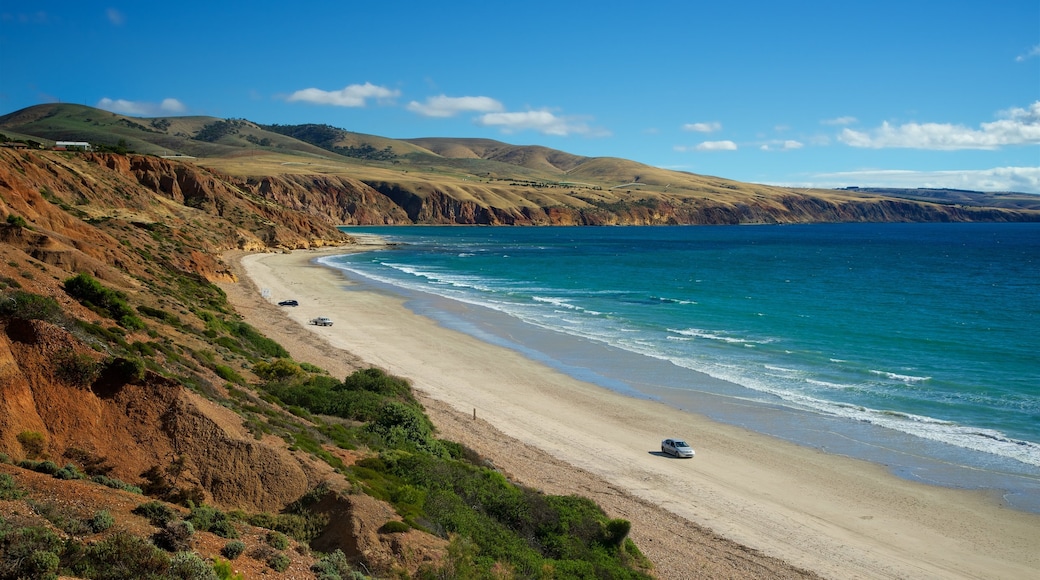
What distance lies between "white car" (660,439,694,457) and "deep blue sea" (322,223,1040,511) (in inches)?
192

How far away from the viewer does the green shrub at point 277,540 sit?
11461mm

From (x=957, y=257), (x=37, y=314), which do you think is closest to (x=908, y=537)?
(x=37, y=314)

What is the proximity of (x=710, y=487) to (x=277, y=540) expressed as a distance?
15012 millimetres

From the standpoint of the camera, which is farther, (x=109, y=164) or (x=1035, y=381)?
(x=109, y=164)

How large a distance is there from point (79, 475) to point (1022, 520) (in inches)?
918

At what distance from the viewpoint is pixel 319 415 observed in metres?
22.2

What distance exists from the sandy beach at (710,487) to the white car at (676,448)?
1.16ft

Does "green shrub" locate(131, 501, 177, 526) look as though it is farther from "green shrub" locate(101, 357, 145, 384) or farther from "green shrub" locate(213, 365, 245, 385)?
"green shrub" locate(213, 365, 245, 385)

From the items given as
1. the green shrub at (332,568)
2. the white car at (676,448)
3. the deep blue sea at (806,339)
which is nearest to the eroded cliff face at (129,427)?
the green shrub at (332,568)

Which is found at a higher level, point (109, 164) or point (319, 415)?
point (109, 164)

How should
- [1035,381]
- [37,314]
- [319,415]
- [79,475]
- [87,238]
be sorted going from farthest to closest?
[87,238] < [1035,381] < [319,415] < [37,314] < [79,475]

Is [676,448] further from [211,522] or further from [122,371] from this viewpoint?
[122,371]

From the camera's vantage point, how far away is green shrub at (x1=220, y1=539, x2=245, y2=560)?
10.6 m

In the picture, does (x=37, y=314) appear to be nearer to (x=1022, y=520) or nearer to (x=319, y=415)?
(x=319, y=415)
